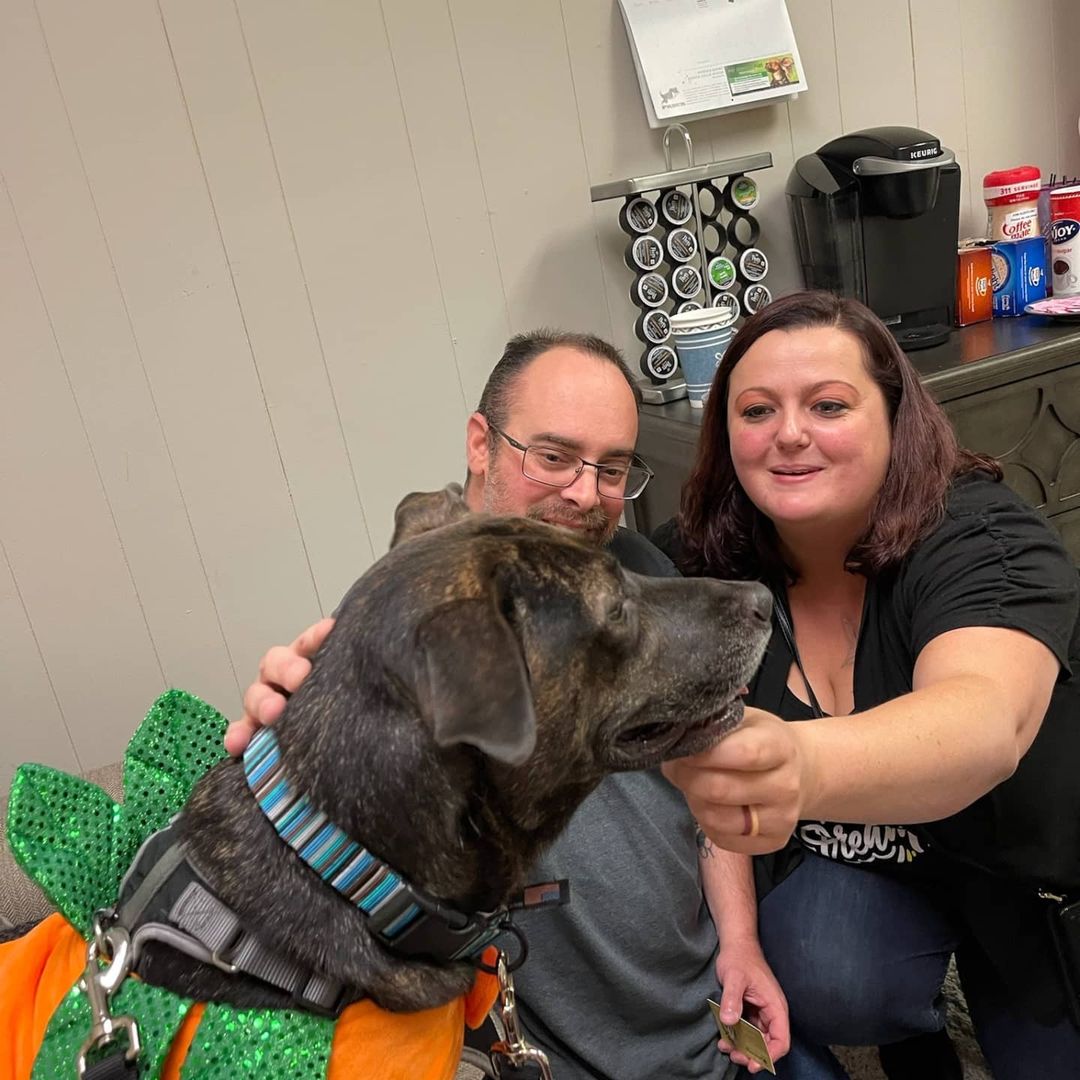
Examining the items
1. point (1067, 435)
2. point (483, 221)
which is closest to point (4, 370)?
point (483, 221)

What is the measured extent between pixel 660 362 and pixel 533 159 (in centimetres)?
66

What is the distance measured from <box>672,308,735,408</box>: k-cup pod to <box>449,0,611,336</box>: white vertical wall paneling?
1.04 ft

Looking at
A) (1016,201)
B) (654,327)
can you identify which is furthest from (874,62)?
(654,327)

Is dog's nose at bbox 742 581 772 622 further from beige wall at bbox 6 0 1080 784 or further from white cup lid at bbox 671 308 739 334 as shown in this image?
beige wall at bbox 6 0 1080 784

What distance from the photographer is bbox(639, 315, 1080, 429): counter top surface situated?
2125 mm

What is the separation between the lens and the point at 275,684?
3.38 ft

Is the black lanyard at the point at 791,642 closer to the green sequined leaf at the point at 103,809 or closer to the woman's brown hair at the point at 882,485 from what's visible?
the woman's brown hair at the point at 882,485

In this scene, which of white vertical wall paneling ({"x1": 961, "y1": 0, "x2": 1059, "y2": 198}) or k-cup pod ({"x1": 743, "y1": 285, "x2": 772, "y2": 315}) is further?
white vertical wall paneling ({"x1": 961, "y1": 0, "x2": 1059, "y2": 198})

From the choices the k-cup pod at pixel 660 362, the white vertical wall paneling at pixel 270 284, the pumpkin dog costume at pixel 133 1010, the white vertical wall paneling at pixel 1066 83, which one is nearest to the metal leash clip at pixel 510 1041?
the pumpkin dog costume at pixel 133 1010

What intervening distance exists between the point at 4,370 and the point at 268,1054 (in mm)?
1835

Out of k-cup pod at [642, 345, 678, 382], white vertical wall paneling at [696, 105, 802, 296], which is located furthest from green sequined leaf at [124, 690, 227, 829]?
white vertical wall paneling at [696, 105, 802, 296]

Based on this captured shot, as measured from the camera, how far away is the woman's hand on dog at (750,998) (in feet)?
4.46

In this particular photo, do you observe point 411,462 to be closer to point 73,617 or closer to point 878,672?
point 73,617

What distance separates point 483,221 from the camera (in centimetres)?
237
